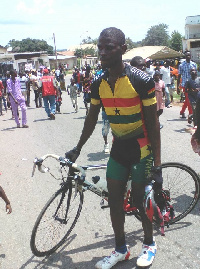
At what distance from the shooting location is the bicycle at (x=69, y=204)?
126 inches

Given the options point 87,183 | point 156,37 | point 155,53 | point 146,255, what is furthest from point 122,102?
point 156,37

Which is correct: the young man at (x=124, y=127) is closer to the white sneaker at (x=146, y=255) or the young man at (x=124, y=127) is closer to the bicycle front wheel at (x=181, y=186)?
the white sneaker at (x=146, y=255)

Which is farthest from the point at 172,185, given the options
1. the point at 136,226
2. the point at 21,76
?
the point at 21,76

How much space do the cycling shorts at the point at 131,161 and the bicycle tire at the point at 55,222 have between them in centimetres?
61

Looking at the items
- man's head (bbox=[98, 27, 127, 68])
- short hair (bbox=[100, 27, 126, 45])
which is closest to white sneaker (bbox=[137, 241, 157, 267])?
man's head (bbox=[98, 27, 127, 68])

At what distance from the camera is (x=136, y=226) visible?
385cm

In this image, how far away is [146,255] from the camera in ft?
10.1

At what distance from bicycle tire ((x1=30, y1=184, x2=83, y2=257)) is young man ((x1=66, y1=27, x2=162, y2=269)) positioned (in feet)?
1.54

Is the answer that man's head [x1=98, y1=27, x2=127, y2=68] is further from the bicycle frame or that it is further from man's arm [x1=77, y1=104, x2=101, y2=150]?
the bicycle frame

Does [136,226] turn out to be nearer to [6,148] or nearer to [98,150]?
[98,150]

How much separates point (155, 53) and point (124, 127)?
2750 centimetres

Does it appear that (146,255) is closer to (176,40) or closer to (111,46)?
(111,46)

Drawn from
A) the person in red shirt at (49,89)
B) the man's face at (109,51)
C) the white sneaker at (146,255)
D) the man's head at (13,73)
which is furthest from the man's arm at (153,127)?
the person in red shirt at (49,89)

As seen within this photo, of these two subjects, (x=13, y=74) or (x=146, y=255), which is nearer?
(x=146, y=255)
